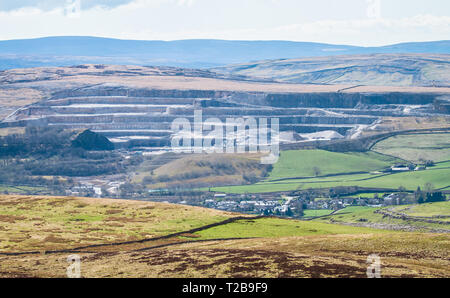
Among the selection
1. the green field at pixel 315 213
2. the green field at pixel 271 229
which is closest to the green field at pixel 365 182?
the green field at pixel 315 213

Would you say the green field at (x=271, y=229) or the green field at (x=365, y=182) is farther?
the green field at (x=365, y=182)

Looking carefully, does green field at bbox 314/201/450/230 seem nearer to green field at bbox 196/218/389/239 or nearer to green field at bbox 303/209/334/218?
green field at bbox 303/209/334/218

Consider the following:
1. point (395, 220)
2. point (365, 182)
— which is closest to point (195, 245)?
point (395, 220)

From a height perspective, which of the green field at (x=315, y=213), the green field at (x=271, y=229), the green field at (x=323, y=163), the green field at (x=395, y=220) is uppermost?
the green field at (x=271, y=229)

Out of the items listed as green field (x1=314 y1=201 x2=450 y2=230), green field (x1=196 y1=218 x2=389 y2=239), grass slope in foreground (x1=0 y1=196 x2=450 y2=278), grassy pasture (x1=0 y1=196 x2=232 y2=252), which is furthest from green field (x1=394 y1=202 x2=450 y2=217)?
grassy pasture (x1=0 y1=196 x2=232 y2=252)

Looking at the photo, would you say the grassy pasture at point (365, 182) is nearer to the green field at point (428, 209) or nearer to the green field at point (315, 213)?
the green field at point (315, 213)

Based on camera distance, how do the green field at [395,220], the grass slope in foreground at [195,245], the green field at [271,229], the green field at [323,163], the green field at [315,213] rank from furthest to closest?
the green field at [323,163], the green field at [315,213], the green field at [395,220], the green field at [271,229], the grass slope in foreground at [195,245]

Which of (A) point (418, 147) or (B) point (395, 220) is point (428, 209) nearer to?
(B) point (395, 220)
